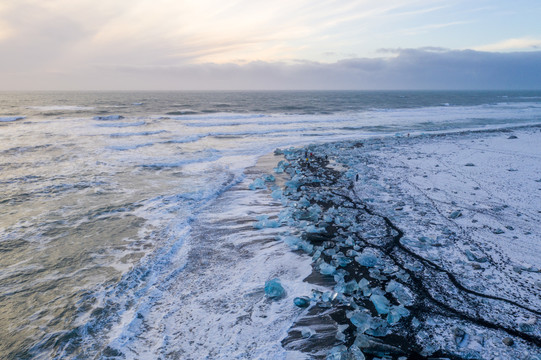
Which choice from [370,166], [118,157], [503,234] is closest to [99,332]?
[503,234]

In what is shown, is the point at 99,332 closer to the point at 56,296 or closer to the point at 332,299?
the point at 56,296

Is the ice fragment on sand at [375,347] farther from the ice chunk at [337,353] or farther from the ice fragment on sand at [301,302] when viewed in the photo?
the ice fragment on sand at [301,302]

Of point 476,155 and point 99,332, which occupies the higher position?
point 476,155

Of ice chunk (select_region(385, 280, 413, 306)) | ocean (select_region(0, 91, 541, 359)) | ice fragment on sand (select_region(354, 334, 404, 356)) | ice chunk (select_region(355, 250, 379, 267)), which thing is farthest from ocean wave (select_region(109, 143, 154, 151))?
ice fragment on sand (select_region(354, 334, 404, 356))

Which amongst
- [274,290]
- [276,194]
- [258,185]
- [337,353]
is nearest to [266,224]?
[276,194]

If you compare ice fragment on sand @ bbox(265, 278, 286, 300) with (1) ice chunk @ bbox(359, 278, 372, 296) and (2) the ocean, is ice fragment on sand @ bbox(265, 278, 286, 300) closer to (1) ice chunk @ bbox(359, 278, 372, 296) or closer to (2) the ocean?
(2) the ocean

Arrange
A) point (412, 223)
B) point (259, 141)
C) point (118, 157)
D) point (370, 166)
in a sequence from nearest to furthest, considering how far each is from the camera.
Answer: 1. point (412, 223)
2. point (370, 166)
3. point (118, 157)
4. point (259, 141)
